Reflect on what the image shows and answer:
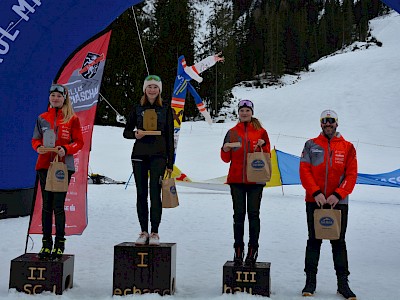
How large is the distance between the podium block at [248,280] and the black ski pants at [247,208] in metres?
Result: 0.33

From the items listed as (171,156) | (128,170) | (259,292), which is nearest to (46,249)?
(171,156)

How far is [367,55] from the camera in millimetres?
43531

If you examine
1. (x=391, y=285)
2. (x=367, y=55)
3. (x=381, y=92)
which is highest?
→ (x=367, y=55)

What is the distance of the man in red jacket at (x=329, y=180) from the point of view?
A: 12.6 feet

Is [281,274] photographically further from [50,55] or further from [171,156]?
[50,55]

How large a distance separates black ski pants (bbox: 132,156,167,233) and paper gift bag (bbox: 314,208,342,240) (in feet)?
4.07

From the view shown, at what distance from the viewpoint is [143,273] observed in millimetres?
3668

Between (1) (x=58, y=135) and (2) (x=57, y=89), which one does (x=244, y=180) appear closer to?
(1) (x=58, y=135)

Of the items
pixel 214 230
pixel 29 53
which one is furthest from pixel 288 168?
pixel 29 53

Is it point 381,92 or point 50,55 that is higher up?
point 381,92

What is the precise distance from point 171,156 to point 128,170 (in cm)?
1139

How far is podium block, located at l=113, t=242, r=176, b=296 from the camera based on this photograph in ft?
12.0

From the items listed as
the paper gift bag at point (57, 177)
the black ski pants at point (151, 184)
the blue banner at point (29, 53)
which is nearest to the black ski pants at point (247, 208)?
Result: the black ski pants at point (151, 184)

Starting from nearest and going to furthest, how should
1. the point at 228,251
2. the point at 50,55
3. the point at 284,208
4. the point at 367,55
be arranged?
the point at 228,251 → the point at 50,55 → the point at 284,208 → the point at 367,55
